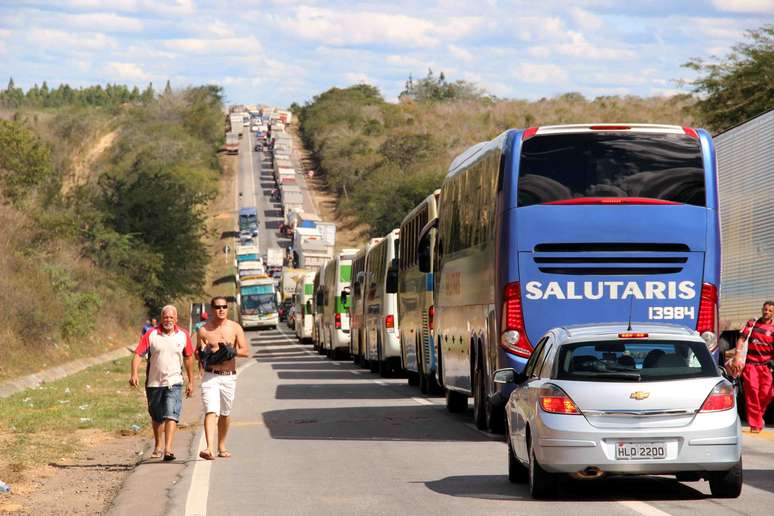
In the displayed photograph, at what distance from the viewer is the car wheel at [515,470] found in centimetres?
1321

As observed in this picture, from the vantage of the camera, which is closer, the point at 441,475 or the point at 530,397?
the point at 530,397

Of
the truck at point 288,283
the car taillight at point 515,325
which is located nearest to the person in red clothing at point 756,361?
the car taillight at point 515,325

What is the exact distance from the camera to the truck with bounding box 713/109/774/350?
18922mm

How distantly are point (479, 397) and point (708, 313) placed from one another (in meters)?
3.74

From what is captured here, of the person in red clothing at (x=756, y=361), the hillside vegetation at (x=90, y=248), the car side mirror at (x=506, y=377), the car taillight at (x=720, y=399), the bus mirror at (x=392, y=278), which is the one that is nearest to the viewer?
the car taillight at (x=720, y=399)

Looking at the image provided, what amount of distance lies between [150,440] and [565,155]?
676 cm

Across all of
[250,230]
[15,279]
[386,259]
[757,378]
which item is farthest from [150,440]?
[250,230]

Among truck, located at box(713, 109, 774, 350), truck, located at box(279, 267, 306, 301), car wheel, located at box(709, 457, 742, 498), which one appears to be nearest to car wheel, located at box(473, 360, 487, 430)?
truck, located at box(713, 109, 774, 350)

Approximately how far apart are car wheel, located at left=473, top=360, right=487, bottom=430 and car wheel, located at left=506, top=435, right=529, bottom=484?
5.75 m

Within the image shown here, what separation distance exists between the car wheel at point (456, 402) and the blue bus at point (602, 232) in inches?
221

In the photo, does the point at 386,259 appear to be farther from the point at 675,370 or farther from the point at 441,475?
the point at 675,370

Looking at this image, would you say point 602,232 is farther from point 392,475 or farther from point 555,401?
point 555,401

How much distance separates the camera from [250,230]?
506 ft

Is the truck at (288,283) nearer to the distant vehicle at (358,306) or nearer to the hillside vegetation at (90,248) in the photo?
the hillside vegetation at (90,248)
